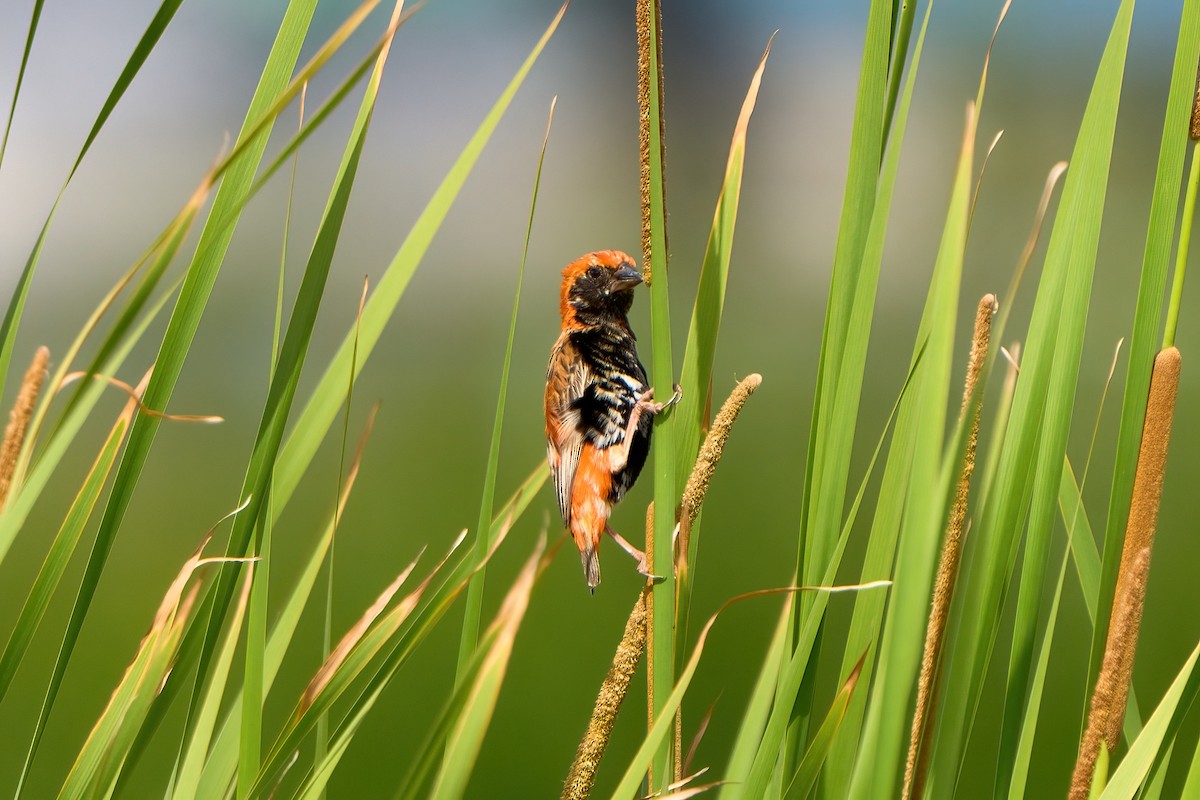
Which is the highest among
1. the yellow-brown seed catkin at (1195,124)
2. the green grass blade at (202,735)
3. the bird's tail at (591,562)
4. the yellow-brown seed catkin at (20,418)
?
the yellow-brown seed catkin at (1195,124)

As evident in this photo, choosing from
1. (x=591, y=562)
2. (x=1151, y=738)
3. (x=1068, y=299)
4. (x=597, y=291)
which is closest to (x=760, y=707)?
(x=1151, y=738)

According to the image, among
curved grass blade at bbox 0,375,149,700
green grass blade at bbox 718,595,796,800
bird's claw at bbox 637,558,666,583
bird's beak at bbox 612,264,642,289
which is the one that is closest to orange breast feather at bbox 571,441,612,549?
bird's beak at bbox 612,264,642,289

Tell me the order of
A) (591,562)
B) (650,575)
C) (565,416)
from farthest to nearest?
(565,416) → (591,562) → (650,575)

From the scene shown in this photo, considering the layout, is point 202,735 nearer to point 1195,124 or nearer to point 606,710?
point 606,710

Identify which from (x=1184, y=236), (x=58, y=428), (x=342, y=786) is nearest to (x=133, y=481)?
(x=58, y=428)

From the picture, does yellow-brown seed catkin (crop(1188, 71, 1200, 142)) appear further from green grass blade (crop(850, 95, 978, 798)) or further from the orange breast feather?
the orange breast feather

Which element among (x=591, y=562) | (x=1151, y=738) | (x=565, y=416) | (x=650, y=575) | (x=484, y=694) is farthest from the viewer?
(x=565, y=416)

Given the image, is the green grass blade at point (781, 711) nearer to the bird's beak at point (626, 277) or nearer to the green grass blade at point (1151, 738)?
the green grass blade at point (1151, 738)

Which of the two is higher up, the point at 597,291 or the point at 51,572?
the point at 597,291

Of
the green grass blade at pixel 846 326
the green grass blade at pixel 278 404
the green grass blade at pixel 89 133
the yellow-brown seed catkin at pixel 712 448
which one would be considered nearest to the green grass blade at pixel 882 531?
the green grass blade at pixel 846 326
